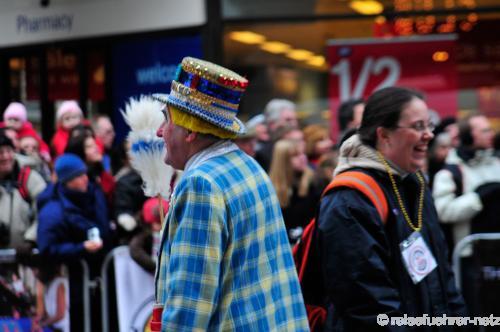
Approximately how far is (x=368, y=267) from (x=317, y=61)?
26.6 ft

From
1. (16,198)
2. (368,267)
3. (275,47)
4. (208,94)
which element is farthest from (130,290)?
(208,94)

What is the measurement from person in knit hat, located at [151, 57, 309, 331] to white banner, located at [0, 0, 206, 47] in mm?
8300

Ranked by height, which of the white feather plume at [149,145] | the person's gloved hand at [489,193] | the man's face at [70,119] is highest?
the white feather plume at [149,145]

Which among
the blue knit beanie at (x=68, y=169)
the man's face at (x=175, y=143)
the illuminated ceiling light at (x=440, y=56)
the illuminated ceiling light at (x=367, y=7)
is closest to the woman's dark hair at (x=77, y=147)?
the blue knit beanie at (x=68, y=169)

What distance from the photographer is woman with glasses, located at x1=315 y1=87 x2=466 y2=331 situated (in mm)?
3910

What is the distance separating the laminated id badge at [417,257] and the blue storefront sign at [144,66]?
791cm

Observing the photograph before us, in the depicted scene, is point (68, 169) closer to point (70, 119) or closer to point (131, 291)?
point (131, 291)

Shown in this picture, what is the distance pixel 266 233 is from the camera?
3547 mm

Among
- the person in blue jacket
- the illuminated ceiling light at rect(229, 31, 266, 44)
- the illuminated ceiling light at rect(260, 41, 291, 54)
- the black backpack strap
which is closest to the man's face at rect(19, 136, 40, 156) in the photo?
the black backpack strap

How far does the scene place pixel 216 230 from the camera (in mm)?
3355

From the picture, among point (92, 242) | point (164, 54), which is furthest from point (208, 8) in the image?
point (92, 242)

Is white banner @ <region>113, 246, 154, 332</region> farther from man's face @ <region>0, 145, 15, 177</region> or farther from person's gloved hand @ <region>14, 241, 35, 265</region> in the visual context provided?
man's face @ <region>0, 145, 15, 177</region>

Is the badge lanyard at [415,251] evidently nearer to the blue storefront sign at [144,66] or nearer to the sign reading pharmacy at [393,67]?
the sign reading pharmacy at [393,67]

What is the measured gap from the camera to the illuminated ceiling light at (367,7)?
38.7 ft
